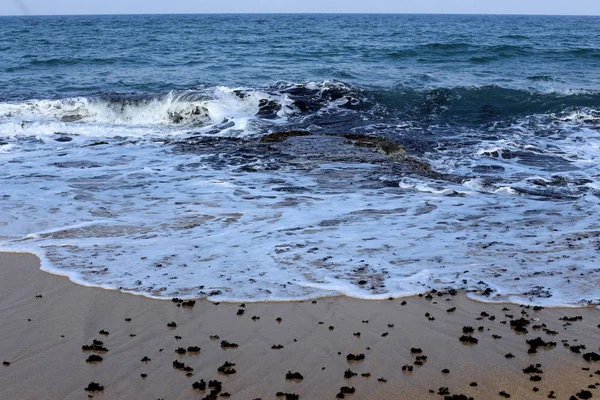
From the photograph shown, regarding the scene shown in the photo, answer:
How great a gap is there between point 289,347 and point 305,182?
503 cm

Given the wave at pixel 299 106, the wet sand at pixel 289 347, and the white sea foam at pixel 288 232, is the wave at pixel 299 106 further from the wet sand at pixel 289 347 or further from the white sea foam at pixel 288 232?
the wet sand at pixel 289 347

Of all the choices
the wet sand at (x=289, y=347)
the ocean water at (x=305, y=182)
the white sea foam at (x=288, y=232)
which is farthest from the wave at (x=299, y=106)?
the wet sand at (x=289, y=347)

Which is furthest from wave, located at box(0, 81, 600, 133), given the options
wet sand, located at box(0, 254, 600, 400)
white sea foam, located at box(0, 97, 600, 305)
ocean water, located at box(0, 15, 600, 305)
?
wet sand, located at box(0, 254, 600, 400)

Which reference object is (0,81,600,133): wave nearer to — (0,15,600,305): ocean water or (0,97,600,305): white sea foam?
(0,15,600,305): ocean water

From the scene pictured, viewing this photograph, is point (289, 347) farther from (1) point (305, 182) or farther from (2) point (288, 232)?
(1) point (305, 182)

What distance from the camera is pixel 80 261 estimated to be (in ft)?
20.6

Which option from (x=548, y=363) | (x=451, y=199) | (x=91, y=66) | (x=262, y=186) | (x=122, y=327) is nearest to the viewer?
(x=548, y=363)

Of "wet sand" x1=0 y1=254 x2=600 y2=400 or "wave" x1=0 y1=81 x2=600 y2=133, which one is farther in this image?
"wave" x1=0 y1=81 x2=600 y2=133

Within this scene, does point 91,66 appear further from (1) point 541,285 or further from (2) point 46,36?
(1) point 541,285

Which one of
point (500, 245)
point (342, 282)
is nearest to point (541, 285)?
point (500, 245)

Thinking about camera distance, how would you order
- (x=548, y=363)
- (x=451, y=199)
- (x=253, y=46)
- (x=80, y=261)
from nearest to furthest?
(x=548, y=363), (x=80, y=261), (x=451, y=199), (x=253, y=46)

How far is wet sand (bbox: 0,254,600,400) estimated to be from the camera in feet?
13.5

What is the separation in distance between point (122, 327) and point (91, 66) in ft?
70.8

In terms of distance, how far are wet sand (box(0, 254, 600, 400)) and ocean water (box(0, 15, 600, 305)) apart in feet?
1.13
